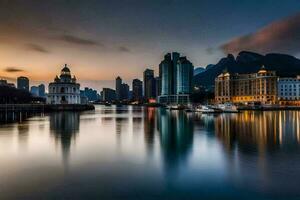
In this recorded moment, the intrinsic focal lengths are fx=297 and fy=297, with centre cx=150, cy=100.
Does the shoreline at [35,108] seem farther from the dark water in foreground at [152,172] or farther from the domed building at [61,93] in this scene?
the dark water in foreground at [152,172]

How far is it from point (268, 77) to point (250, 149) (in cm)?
18498

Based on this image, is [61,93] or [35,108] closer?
[35,108]

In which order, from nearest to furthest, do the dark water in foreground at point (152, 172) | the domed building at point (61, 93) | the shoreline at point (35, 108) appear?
the dark water in foreground at point (152, 172) → the shoreline at point (35, 108) → the domed building at point (61, 93)

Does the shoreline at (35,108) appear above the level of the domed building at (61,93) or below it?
below

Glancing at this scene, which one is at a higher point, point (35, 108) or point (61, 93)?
point (61, 93)

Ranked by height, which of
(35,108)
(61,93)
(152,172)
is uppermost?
(61,93)

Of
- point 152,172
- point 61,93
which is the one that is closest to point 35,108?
point 61,93

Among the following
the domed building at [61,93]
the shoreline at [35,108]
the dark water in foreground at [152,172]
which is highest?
the domed building at [61,93]

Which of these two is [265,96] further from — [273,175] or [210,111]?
[273,175]

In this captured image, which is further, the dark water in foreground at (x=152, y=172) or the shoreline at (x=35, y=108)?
the shoreline at (x=35, y=108)

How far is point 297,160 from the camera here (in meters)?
22.0

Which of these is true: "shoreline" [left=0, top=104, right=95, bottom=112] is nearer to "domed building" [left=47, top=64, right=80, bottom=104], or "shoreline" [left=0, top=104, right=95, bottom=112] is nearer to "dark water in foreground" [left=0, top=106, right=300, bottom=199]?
"domed building" [left=47, top=64, right=80, bottom=104]

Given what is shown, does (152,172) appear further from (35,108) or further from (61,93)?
(61,93)

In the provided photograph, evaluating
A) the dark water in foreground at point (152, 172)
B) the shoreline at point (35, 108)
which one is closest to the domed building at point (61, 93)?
the shoreline at point (35, 108)
